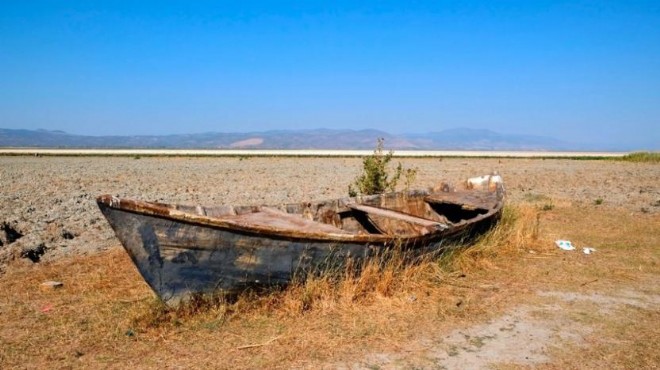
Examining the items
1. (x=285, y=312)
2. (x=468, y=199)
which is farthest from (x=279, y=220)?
(x=468, y=199)

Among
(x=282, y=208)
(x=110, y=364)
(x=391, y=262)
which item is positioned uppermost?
(x=282, y=208)

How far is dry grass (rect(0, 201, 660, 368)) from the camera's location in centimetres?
532

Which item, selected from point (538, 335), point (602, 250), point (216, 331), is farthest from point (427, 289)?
point (602, 250)

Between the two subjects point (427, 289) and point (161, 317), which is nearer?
point (161, 317)

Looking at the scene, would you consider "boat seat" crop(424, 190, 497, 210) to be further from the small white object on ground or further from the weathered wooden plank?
the weathered wooden plank

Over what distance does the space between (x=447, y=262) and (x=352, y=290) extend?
207cm

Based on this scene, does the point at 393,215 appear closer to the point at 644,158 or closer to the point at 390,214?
the point at 390,214

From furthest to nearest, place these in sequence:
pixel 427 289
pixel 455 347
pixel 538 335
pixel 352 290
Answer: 1. pixel 427 289
2. pixel 352 290
3. pixel 538 335
4. pixel 455 347

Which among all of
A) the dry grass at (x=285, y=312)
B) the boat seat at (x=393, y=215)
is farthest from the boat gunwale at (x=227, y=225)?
the boat seat at (x=393, y=215)

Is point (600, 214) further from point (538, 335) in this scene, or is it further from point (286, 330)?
point (286, 330)

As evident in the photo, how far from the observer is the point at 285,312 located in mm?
6227

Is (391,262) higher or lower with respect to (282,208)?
lower

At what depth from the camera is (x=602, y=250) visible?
992 cm

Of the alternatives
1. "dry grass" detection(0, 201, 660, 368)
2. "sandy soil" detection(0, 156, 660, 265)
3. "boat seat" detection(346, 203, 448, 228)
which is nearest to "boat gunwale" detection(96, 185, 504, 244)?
"dry grass" detection(0, 201, 660, 368)
